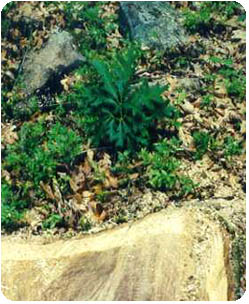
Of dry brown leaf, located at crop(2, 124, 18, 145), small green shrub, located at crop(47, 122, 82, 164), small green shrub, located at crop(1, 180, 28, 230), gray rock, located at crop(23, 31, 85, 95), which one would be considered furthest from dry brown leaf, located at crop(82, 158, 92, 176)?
gray rock, located at crop(23, 31, 85, 95)

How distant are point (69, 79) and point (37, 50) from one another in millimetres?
603

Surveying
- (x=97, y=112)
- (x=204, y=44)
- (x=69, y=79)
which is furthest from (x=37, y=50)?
(x=204, y=44)

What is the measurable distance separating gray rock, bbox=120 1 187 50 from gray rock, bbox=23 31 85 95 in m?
0.84

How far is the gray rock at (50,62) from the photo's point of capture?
19.8 feet

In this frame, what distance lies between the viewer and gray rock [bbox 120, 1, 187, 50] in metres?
6.43

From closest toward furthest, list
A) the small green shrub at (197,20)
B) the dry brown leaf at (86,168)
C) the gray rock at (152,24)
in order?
the dry brown leaf at (86,168)
the gray rock at (152,24)
the small green shrub at (197,20)

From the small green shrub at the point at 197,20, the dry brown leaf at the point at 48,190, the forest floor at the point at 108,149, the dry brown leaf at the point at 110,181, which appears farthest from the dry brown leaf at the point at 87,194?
the small green shrub at the point at 197,20

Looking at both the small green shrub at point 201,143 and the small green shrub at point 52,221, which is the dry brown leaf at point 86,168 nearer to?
the small green shrub at point 52,221

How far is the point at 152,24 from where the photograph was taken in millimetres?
6512

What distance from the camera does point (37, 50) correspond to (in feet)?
20.7

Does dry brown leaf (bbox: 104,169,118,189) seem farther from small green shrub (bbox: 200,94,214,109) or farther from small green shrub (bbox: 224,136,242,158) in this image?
small green shrub (bbox: 200,94,214,109)

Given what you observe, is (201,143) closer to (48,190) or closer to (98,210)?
(98,210)

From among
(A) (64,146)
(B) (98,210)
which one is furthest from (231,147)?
(A) (64,146)

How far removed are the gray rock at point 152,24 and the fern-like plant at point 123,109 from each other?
3.79ft
